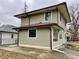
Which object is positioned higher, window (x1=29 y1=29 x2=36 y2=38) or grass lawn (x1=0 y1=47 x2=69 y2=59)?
window (x1=29 y1=29 x2=36 y2=38)

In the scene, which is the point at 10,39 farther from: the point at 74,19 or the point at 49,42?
the point at 74,19

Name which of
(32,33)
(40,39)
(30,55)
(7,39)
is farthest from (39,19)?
(7,39)

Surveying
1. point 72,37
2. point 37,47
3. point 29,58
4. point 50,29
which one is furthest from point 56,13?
point 72,37

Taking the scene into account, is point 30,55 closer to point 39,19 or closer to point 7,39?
point 39,19

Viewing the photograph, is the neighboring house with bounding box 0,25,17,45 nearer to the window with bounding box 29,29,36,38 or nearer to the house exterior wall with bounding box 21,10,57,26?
the house exterior wall with bounding box 21,10,57,26

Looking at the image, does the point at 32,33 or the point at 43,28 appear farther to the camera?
the point at 32,33

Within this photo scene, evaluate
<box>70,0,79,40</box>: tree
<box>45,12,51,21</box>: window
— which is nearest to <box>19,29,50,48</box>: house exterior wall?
<box>45,12,51,21</box>: window

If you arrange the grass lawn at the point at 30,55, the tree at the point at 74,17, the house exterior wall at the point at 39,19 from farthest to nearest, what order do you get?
the tree at the point at 74,17 → the house exterior wall at the point at 39,19 → the grass lawn at the point at 30,55

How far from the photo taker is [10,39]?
2572 centimetres

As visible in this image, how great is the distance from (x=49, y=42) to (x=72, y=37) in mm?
29511

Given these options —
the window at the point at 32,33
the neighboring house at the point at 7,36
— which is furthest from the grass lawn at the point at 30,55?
the neighboring house at the point at 7,36

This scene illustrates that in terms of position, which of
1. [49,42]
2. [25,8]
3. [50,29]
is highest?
[25,8]

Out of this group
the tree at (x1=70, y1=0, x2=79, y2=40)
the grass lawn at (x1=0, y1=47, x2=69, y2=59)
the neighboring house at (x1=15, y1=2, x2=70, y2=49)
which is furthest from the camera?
the tree at (x1=70, y1=0, x2=79, y2=40)

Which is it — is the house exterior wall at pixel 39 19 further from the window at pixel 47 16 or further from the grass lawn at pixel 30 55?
the grass lawn at pixel 30 55
